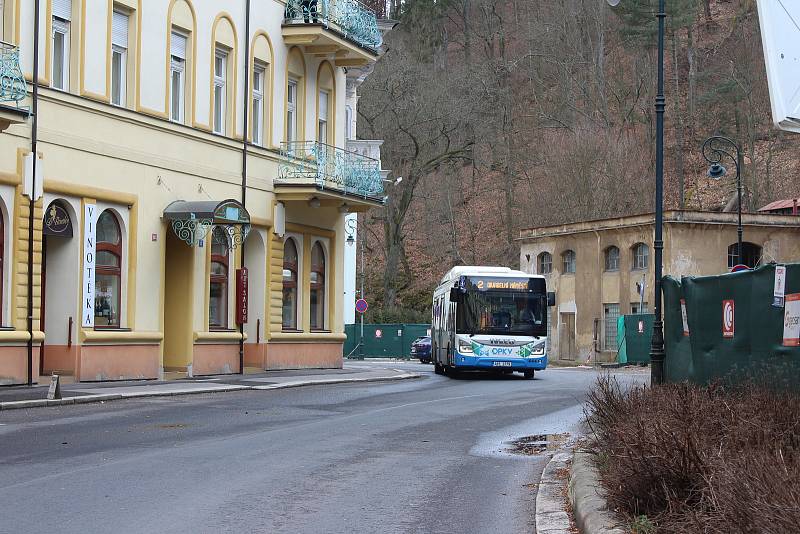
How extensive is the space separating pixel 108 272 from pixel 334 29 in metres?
11.1

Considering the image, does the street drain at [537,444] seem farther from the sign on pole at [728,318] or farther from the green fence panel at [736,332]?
the sign on pole at [728,318]

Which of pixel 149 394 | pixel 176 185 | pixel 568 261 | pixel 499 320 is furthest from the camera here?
pixel 568 261

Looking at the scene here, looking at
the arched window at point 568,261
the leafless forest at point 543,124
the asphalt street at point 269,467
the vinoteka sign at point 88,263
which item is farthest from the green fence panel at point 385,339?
the asphalt street at point 269,467

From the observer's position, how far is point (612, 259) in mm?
60688

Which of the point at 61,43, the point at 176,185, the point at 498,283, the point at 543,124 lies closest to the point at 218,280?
the point at 176,185

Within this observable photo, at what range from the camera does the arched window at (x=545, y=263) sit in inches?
2564

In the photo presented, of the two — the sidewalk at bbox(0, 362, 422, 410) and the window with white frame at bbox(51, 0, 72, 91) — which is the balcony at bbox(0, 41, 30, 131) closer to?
the window with white frame at bbox(51, 0, 72, 91)

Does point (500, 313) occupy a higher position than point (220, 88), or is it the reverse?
point (220, 88)

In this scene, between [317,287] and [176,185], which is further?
[317,287]

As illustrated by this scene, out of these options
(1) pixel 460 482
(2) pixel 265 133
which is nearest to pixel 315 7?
(2) pixel 265 133

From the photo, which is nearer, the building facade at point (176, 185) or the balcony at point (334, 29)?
the building facade at point (176, 185)

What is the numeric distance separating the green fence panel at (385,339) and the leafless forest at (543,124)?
5.55ft

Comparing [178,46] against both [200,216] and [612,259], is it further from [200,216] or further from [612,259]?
[612,259]

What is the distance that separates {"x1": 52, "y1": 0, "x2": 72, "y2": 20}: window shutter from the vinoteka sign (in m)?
3.99
